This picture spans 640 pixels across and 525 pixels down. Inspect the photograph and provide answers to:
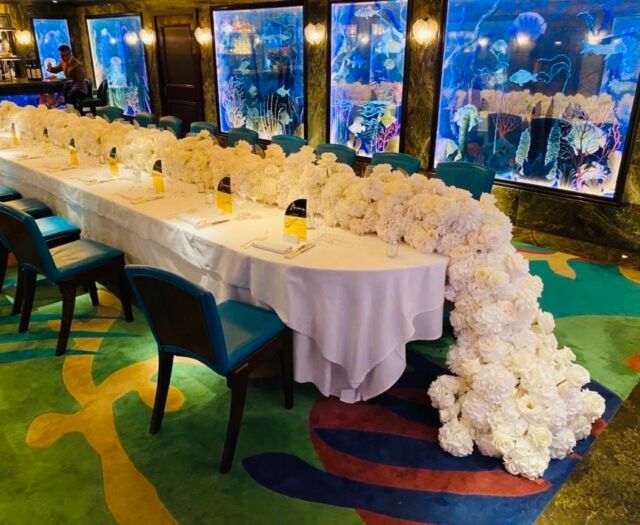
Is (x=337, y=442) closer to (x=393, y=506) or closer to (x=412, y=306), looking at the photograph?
(x=393, y=506)

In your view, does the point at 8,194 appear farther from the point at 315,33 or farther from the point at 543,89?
the point at 543,89

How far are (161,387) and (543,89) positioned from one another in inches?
165

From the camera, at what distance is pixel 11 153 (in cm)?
530

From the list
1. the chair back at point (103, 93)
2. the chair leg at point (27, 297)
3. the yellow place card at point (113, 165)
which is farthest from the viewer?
the chair back at point (103, 93)

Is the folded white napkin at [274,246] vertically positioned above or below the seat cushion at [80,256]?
above

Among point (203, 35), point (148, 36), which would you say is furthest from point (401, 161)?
point (148, 36)

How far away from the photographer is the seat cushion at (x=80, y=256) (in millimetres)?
3270

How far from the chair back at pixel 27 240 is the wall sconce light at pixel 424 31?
4272 mm

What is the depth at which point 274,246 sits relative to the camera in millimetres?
2678

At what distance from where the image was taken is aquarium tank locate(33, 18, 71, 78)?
11.5 meters

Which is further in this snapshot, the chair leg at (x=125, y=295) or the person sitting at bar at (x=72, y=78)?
the person sitting at bar at (x=72, y=78)

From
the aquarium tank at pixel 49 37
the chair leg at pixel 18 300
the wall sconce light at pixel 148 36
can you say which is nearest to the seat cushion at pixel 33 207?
the chair leg at pixel 18 300

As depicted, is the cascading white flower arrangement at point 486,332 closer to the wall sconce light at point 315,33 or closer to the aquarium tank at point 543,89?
the aquarium tank at point 543,89

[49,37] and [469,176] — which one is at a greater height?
[49,37]
